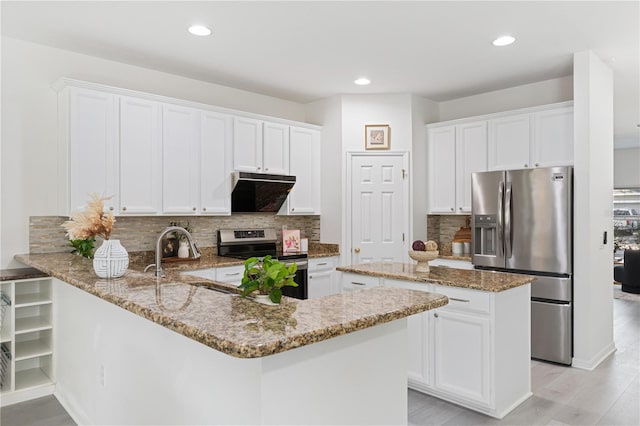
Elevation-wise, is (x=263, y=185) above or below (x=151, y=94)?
below

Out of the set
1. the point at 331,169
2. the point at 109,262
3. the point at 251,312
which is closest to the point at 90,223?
the point at 109,262

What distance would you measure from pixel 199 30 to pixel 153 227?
1.92m

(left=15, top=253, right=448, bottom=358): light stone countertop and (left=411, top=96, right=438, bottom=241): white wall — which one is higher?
(left=411, top=96, right=438, bottom=241): white wall

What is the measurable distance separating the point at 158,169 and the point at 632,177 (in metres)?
9.06

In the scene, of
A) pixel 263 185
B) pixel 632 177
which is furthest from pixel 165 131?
pixel 632 177

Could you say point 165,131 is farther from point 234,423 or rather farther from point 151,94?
point 234,423

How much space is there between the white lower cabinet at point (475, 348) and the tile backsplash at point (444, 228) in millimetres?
2288

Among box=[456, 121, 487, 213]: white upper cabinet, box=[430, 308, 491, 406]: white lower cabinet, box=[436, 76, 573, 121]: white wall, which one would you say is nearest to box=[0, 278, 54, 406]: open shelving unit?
box=[430, 308, 491, 406]: white lower cabinet

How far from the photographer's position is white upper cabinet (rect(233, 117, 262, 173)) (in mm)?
4469

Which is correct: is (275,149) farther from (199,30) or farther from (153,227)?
(199,30)

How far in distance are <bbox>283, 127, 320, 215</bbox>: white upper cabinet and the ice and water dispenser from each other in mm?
1823

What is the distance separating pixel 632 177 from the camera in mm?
8688

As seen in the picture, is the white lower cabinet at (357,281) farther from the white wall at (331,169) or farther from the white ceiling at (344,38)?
the white ceiling at (344,38)

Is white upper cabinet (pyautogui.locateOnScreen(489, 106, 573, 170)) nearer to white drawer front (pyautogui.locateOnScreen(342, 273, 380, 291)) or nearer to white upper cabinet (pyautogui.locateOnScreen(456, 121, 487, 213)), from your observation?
white upper cabinet (pyautogui.locateOnScreen(456, 121, 487, 213))
